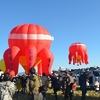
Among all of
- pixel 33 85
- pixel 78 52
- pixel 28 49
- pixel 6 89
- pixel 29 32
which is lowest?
pixel 6 89

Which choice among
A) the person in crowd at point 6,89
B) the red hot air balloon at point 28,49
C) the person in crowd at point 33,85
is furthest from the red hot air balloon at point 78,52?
the person in crowd at point 6,89

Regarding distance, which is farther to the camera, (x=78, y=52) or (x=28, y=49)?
(x=78, y=52)

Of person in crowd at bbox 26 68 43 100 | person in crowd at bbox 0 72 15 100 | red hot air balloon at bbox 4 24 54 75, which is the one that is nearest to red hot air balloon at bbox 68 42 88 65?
red hot air balloon at bbox 4 24 54 75

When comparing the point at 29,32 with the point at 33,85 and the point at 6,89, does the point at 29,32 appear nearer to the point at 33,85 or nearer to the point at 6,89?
the point at 33,85

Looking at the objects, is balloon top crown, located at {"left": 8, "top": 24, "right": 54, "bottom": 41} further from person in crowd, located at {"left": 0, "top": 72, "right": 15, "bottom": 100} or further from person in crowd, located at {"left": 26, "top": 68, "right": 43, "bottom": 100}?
person in crowd, located at {"left": 0, "top": 72, "right": 15, "bottom": 100}

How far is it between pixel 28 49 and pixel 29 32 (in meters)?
1.51

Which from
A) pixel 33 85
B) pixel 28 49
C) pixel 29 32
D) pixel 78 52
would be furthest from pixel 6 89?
pixel 78 52

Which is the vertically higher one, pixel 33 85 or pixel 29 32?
pixel 29 32

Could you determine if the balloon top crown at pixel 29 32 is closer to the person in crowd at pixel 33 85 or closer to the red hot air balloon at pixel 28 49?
the red hot air balloon at pixel 28 49

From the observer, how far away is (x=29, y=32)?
2266 cm

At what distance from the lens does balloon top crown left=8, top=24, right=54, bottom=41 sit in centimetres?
2261

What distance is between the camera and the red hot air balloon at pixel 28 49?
22327mm

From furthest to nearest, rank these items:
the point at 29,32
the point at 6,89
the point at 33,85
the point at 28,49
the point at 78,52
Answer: the point at 78,52 → the point at 29,32 → the point at 28,49 → the point at 33,85 → the point at 6,89

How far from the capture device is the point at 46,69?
23.2m
